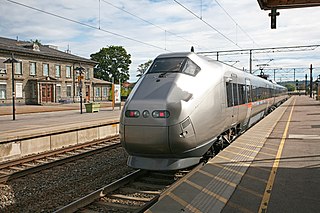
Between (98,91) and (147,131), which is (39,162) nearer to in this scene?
(147,131)

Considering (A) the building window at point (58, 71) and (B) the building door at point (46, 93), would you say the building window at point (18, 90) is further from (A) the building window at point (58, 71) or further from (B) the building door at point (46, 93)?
(A) the building window at point (58, 71)

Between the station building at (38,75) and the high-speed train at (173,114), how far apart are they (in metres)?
34.3

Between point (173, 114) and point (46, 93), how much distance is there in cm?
4504

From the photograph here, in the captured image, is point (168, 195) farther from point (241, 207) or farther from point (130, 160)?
point (130, 160)

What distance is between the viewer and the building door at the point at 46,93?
1860 inches

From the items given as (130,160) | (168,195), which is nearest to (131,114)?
(130,160)

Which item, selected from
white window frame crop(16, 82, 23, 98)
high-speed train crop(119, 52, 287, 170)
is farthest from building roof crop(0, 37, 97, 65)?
high-speed train crop(119, 52, 287, 170)

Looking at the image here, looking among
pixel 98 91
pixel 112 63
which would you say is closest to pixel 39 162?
pixel 98 91

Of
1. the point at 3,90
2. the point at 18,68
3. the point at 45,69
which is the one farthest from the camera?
the point at 45,69

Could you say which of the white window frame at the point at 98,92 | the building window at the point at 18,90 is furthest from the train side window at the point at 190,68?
the white window frame at the point at 98,92

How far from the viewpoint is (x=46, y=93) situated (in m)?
48.0

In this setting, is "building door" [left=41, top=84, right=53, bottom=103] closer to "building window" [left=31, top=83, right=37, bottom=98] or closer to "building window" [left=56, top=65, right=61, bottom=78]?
"building window" [left=31, top=83, right=37, bottom=98]

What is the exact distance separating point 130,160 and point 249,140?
18.8 feet

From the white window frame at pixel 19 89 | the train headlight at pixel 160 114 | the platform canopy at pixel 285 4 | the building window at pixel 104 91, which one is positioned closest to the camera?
the train headlight at pixel 160 114
